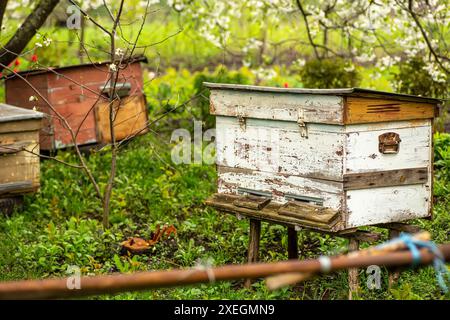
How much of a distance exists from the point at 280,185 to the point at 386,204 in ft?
2.35

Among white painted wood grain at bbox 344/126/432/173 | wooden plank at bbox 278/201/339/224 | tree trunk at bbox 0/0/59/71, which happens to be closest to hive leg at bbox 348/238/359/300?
wooden plank at bbox 278/201/339/224

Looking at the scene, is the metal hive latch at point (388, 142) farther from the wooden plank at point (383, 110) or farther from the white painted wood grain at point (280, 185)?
the white painted wood grain at point (280, 185)

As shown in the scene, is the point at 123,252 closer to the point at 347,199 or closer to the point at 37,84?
the point at 347,199

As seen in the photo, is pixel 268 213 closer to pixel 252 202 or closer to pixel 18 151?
pixel 252 202

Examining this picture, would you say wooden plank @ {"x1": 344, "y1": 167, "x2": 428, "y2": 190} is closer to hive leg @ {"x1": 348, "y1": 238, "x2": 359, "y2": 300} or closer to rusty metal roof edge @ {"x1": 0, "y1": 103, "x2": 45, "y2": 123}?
hive leg @ {"x1": 348, "y1": 238, "x2": 359, "y2": 300}

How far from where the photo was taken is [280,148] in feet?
16.2

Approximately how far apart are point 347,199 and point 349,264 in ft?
6.77

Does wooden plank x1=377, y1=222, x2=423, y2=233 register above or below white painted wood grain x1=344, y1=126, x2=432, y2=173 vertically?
below

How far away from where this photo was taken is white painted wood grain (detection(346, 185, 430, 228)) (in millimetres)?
4648

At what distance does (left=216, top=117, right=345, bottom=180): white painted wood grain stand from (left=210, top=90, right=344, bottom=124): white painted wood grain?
6 cm

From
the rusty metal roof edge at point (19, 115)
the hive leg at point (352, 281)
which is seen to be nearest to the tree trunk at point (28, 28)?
the rusty metal roof edge at point (19, 115)

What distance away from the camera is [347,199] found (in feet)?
15.1

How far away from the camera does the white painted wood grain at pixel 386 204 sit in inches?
183

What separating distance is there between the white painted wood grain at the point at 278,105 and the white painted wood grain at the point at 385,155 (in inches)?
8.3
